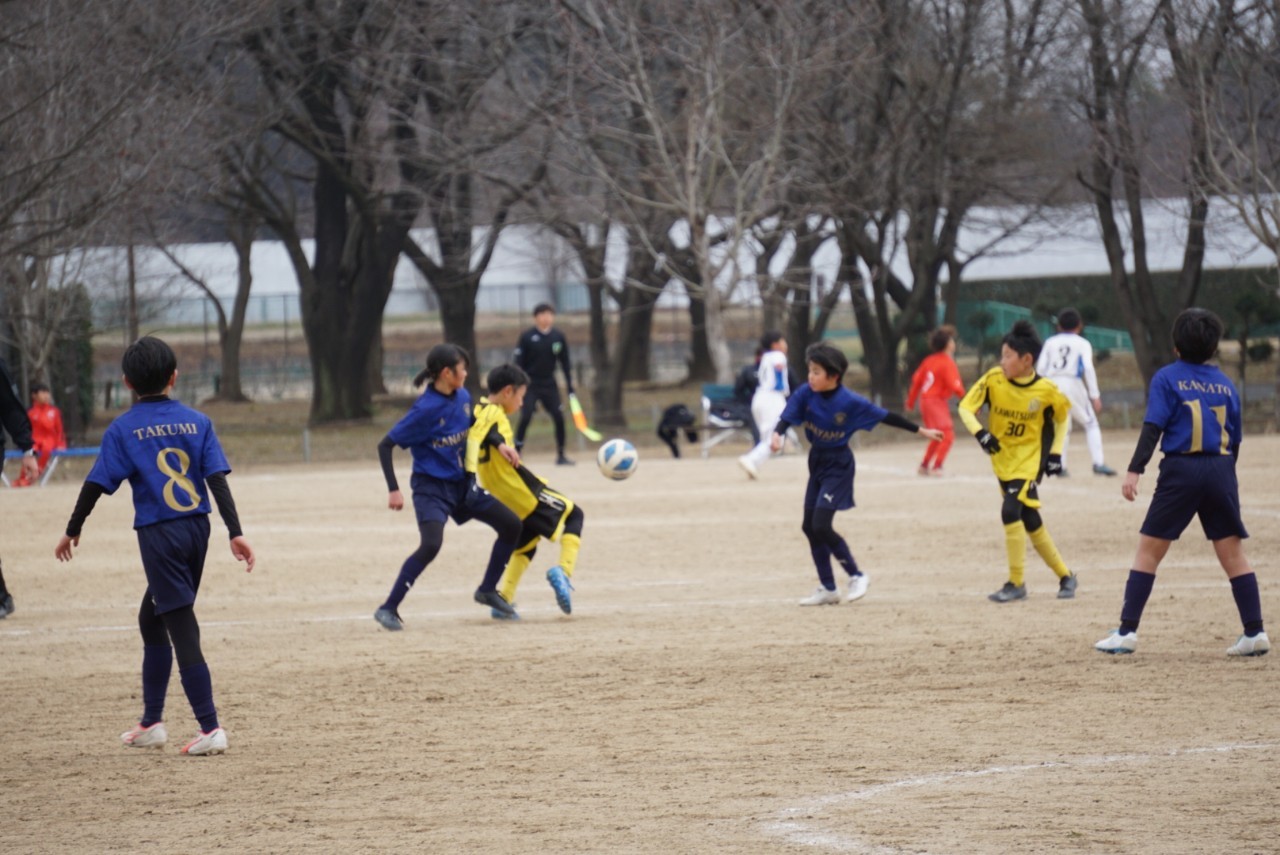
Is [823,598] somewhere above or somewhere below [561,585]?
below

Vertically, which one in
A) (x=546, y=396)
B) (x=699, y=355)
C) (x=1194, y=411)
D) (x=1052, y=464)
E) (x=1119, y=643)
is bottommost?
(x=1119, y=643)

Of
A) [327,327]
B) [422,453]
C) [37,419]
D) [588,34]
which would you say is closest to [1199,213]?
[588,34]

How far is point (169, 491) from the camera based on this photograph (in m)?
6.60

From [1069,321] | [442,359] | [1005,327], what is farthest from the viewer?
[1005,327]

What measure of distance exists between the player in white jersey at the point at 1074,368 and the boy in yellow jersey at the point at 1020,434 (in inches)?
295

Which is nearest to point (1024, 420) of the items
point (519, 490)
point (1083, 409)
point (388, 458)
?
point (519, 490)

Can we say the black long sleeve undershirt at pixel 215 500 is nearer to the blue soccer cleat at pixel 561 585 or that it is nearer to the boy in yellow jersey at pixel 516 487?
the boy in yellow jersey at pixel 516 487

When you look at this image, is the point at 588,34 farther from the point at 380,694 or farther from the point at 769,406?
the point at 380,694

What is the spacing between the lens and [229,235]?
39.0 m

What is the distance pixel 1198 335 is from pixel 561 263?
22.3 m

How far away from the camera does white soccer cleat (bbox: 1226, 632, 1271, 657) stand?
8.20 metres

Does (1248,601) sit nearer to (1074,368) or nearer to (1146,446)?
(1146,446)

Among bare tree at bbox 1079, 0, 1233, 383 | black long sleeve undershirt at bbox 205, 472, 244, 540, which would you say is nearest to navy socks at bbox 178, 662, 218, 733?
black long sleeve undershirt at bbox 205, 472, 244, 540

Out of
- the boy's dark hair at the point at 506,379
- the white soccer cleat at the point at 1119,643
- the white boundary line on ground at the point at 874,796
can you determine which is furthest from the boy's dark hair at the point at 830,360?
the white boundary line on ground at the point at 874,796
